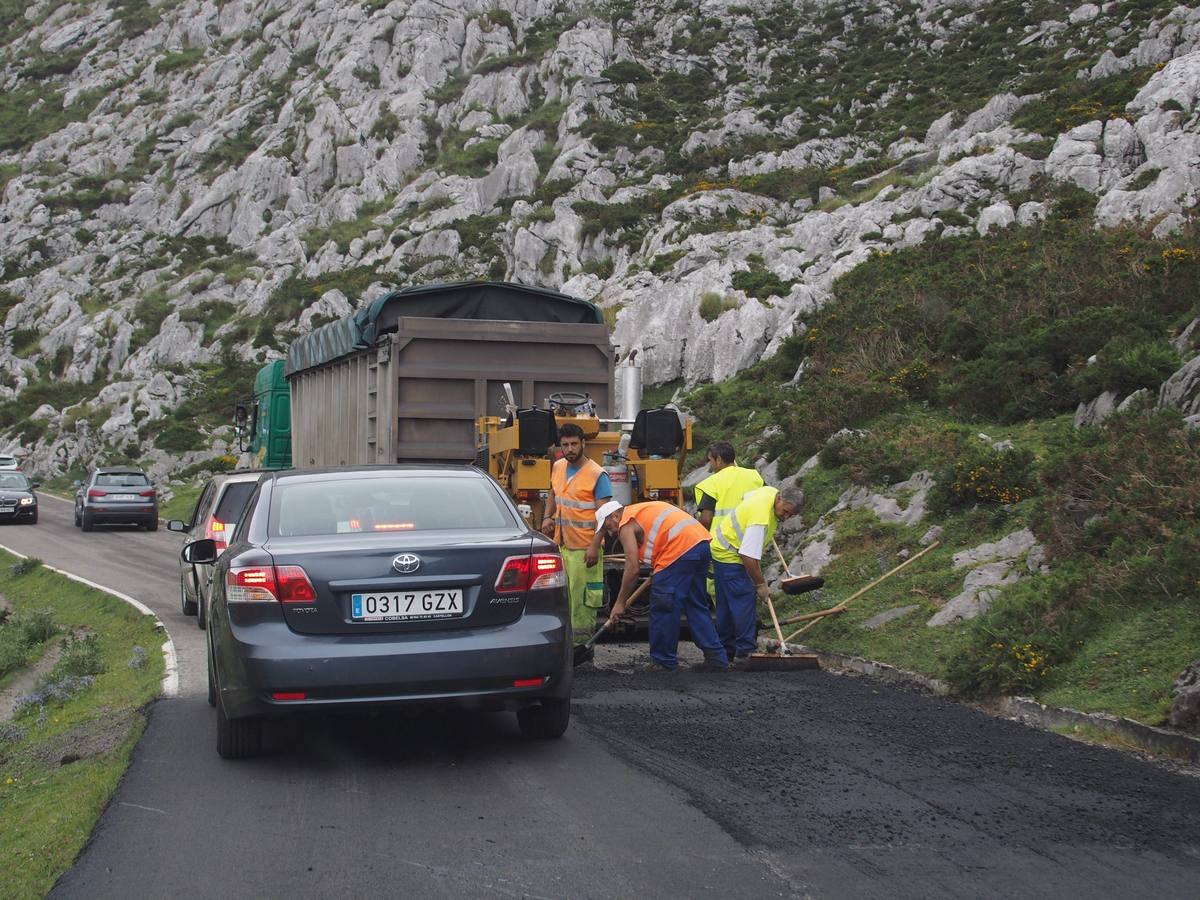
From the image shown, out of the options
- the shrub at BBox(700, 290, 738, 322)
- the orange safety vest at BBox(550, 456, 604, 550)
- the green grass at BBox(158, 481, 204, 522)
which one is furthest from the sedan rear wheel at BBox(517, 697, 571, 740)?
the green grass at BBox(158, 481, 204, 522)

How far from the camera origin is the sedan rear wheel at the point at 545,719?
20.5ft

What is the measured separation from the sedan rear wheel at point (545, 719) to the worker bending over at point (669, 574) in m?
2.39

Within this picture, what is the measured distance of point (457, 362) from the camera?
12.0 metres

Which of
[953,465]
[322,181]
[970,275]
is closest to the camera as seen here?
[953,465]

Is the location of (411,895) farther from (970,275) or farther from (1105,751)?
(970,275)

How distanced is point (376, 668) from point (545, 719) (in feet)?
3.88

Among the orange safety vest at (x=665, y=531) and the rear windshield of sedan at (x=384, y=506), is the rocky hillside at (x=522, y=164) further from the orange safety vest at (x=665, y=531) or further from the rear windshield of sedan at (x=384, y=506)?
the rear windshield of sedan at (x=384, y=506)

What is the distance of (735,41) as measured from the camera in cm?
6638

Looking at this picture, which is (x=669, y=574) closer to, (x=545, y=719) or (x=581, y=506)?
(x=581, y=506)

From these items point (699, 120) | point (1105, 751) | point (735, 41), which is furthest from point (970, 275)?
point (735, 41)

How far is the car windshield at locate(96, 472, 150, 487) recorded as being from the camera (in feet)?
89.5

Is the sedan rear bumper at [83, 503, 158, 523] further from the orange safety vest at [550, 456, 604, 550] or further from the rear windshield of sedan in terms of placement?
the rear windshield of sedan

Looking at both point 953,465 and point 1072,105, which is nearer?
point 953,465

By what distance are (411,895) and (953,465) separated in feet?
28.9
